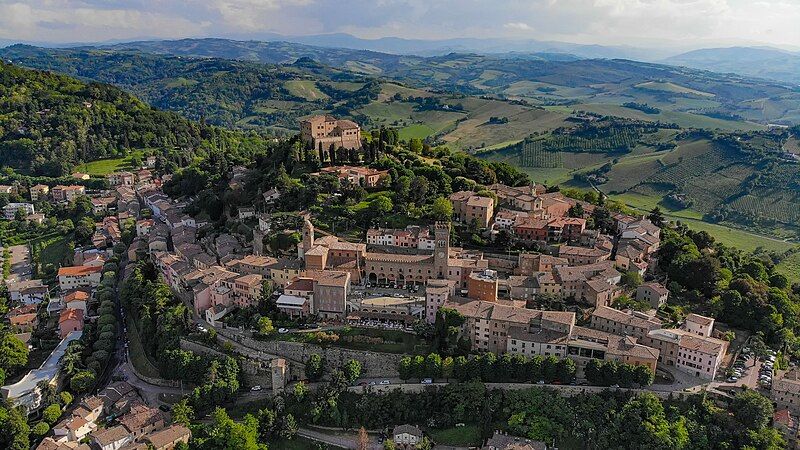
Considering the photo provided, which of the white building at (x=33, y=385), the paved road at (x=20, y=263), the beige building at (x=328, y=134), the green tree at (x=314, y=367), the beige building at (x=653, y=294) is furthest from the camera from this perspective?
the beige building at (x=328, y=134)

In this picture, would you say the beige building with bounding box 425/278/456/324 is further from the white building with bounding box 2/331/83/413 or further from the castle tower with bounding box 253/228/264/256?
the white building with bounding box 2/331/83/413

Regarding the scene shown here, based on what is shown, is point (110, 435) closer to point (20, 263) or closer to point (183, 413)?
point (183, 413)

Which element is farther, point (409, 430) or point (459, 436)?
point (459, 436)

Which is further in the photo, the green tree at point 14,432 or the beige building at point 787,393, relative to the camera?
the green tree at point 14,432

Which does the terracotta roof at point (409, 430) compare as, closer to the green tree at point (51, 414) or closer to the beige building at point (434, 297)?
the beige building at point (434, 297)

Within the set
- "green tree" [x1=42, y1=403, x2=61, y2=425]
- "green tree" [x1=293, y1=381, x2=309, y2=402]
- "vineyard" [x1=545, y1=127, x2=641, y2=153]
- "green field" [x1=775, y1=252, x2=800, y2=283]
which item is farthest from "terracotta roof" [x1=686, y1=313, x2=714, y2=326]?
"vineyard" [x1=545, y1=127, x2=641, y2=153]

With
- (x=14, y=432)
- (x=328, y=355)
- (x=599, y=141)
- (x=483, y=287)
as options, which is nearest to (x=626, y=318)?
(x=483, y=287)

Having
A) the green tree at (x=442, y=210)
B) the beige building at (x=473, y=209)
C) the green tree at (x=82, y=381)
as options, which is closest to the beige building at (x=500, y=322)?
the green tree at (x=442, y=210)
